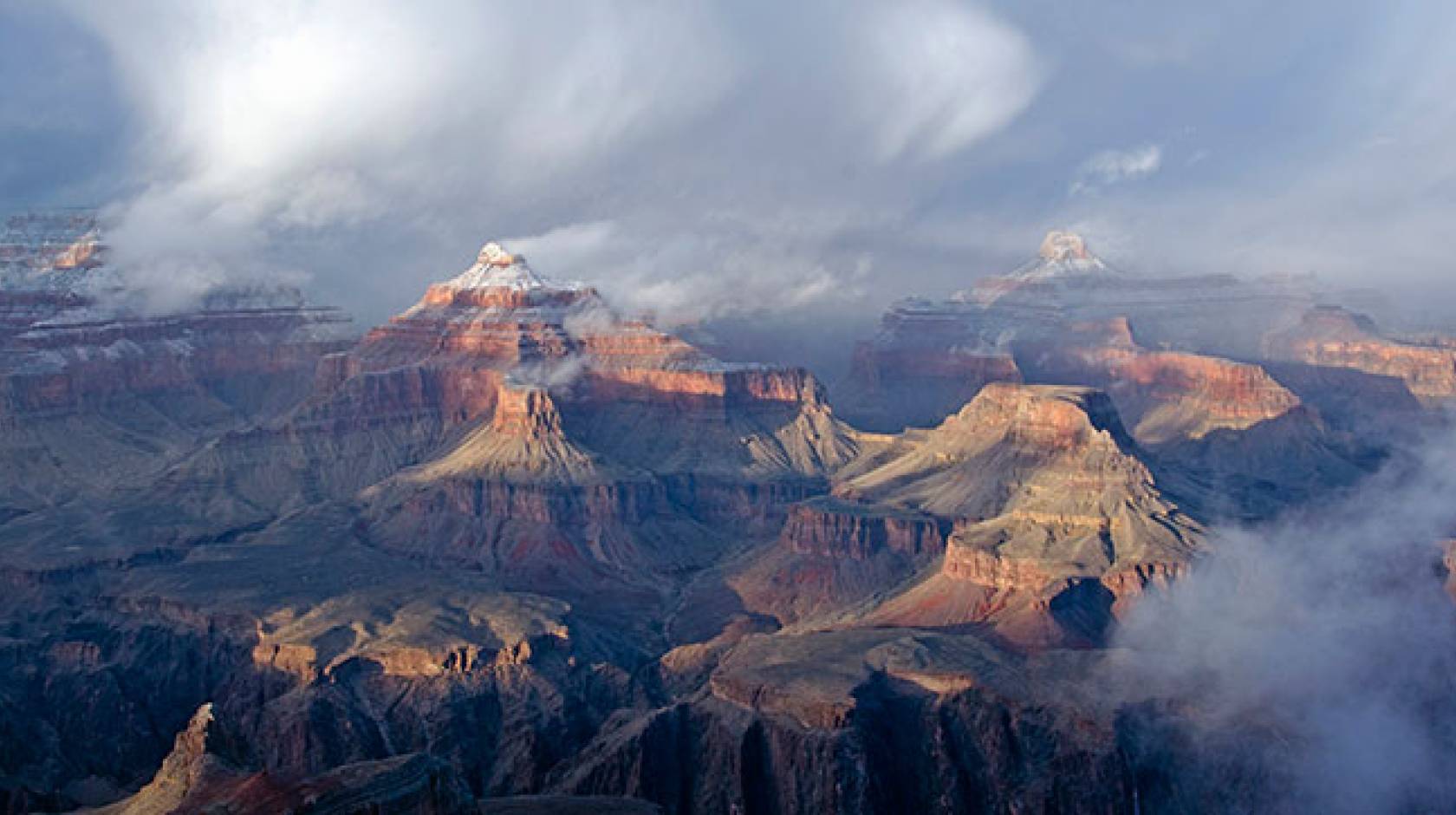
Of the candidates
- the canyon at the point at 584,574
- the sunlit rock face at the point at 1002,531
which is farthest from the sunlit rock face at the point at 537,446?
the sunlit rock face at the point at 1002,531

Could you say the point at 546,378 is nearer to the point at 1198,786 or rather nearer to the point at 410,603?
the point at 410,603

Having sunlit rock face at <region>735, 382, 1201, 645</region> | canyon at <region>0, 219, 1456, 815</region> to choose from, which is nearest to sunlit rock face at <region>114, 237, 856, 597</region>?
canyon at <region>0, 219, 1456, 815</region>

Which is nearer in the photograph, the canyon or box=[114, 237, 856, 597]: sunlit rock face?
the canyon

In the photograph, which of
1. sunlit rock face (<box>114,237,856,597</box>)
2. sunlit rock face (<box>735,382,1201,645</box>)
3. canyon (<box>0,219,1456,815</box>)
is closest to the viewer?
canyon (<box>0,219,1456,815</box>)

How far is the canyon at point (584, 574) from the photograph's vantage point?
8638cm

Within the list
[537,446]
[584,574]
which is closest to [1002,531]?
[584,574]

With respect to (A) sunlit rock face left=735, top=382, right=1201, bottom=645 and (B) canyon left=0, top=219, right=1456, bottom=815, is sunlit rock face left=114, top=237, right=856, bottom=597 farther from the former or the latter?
(A) sunlit rock face left=735, top=382, right=1201, bottom=645

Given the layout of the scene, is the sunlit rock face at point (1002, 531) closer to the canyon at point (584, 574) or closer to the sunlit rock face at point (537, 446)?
the canyon at point (584, 574)

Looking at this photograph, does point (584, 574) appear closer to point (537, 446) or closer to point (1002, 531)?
point (537, 446)

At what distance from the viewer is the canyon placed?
86375 millimetres

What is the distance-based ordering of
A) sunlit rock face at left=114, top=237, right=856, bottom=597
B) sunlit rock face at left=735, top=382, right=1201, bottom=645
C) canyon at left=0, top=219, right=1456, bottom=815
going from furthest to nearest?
1. sunlit rock face at left=114, top=237, right=856, bottom=597
2. sunlit rock face at left=735, top=382, right=1201, bottom=645
3. canyon at left=0, top=219, right=1456, bottom=815

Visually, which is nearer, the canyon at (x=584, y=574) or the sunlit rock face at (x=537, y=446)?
the canyon at (x=584, y=574)

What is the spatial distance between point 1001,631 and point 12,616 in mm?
72884

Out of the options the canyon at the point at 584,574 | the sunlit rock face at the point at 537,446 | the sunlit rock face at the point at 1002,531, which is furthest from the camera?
the sunlit rock face at the point at 537,446
